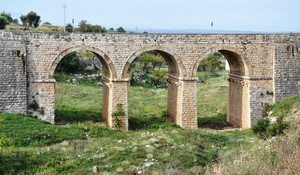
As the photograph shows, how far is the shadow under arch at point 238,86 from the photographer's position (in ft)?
88.9

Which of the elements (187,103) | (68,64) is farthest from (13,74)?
(68,64)

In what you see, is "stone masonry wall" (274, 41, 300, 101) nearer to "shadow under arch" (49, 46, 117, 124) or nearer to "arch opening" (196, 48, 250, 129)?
"arch opening" (196, 48, 250, 129)

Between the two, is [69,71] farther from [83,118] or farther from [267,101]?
[267,101]

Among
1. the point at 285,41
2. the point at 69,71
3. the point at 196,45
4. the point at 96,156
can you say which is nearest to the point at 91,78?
the point at 69,71

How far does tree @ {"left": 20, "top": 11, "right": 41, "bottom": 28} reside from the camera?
5419 centimetres

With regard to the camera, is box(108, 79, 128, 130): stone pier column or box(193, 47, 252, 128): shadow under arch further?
box(193, 47, 252, 128): shadow under arch

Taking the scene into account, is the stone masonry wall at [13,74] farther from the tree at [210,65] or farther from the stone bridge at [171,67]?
the tree at [210,65]

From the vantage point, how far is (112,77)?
2575cm

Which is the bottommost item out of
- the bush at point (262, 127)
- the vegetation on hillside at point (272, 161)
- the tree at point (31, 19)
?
the bush at point (262, 127)

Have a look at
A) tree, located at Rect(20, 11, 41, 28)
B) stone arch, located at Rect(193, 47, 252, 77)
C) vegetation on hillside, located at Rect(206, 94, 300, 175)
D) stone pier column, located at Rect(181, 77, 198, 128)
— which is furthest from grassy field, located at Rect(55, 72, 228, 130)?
tree, located at Rect(20, 11, 41, 28)

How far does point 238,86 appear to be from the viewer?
2856 centimetres

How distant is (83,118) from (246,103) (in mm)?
10446

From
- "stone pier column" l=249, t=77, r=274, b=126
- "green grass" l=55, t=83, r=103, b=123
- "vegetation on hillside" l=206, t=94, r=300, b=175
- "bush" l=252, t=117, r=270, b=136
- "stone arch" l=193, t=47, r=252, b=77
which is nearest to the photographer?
"vegetation on hillside" l=206, t=94, r=300, b=175

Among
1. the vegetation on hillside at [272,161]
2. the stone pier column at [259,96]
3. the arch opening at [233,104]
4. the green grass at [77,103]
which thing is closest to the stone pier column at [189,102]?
the arch opening at [233,104]
